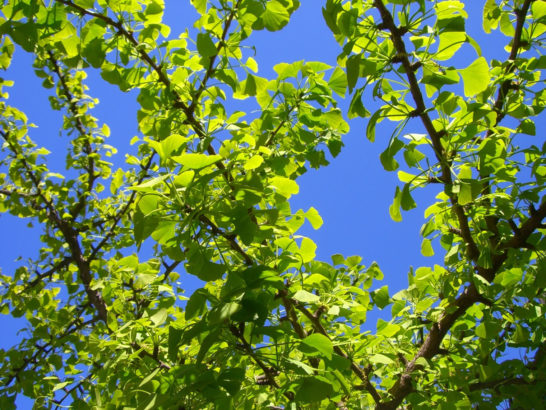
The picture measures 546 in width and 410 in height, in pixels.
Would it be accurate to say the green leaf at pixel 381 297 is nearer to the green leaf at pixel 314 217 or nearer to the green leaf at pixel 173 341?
the green leaf at pixel 314 217

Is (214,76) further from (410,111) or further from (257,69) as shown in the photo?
(410,111)

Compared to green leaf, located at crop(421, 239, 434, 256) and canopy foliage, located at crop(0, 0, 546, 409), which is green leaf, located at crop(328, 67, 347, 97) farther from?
green leaf, located at crop(421, 239, 434, 256)

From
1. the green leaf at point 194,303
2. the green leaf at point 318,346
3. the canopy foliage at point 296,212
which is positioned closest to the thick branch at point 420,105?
the canopy foliage at point 296,212

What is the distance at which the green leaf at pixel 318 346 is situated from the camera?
1070mm

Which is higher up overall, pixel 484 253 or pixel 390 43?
pixel 390 43

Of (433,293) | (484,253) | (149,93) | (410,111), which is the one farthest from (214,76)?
(433,293)

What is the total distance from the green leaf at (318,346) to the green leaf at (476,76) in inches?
31.2

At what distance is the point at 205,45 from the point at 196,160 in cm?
52

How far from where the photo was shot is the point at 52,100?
3299 mm

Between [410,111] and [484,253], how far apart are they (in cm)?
56

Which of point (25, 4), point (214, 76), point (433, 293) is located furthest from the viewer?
point (433, 293)

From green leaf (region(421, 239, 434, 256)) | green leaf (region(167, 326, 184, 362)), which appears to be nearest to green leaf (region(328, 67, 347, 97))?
green leaf (region(421, 239, 434, 256))

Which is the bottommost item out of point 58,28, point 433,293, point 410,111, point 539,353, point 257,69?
point 539,353

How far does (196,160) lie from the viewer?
0.94m
